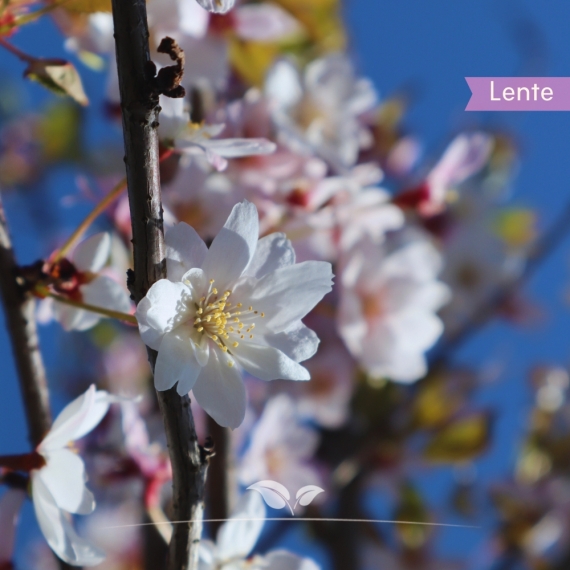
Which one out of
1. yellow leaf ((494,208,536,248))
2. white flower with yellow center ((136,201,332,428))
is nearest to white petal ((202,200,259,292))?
white flower with yellow center ((136,201,332,428))

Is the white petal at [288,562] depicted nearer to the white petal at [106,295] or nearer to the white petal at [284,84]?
the white petal at [106,295]

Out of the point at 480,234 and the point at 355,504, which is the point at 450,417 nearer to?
the point at 355,504

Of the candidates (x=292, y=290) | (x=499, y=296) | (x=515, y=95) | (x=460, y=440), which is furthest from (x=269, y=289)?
(x=499, y=296)

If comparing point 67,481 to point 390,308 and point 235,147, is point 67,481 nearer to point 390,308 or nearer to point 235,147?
point 235,147

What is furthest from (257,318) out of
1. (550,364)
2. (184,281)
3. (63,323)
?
(550,364)

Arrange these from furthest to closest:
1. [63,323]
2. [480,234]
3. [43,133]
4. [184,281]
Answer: [43,133] → [480,234] → [63,323] → [184,281]

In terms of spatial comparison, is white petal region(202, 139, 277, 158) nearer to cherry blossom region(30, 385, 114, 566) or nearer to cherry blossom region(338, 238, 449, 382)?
cherry blossom region(30, 385, 114, 566)
